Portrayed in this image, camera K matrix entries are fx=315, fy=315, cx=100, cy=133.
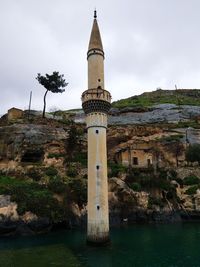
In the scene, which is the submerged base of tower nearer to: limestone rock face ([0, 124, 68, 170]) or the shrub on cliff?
limestone rock face ([0, 124, 68, 170])

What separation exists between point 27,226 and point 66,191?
795 centimetres

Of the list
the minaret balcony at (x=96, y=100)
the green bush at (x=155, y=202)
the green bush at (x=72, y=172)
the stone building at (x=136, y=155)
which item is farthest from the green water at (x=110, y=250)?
the stone building at (x=136, y=155)

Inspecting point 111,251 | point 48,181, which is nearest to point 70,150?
point 48,181

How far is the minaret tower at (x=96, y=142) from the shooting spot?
2775 cm

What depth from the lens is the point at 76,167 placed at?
50.2 meters

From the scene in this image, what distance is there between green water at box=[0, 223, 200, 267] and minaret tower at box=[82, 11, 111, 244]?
1.94 metres

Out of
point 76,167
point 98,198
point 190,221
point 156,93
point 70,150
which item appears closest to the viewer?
point 98,198

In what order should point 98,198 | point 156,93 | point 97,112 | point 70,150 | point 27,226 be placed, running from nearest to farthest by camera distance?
point 98,198
point 97,112
point 27,226
point 70,150
point 156,93

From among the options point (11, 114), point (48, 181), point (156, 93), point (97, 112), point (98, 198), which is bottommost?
point (98, 198)

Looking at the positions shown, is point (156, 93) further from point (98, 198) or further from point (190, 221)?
point (98, 198)

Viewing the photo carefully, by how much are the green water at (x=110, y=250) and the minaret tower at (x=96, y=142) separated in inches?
76.3

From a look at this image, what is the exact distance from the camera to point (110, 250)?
85.5 feet

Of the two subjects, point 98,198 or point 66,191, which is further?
point 66,191

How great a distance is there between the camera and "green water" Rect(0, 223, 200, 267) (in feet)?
73.3
